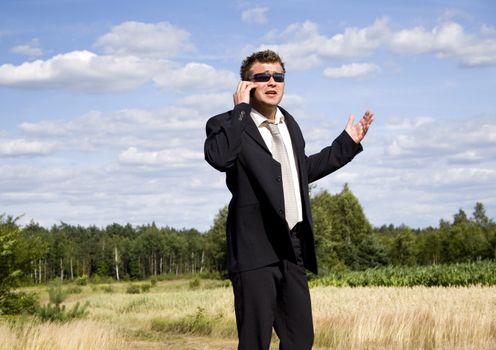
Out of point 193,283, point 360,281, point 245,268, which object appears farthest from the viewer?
point 193,283

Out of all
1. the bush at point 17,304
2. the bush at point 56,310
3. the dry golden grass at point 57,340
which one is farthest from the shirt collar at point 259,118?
the bush at point 17,304

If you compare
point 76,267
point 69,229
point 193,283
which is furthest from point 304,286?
point 69,229

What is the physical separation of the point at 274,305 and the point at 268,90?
1.34 m

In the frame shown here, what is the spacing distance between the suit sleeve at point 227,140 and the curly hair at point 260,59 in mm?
392

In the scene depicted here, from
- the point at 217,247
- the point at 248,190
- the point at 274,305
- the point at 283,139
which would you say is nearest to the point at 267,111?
the point at 283,139

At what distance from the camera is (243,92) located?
169 inches

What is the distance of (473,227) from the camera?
227ft

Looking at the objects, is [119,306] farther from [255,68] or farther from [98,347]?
[255,68]

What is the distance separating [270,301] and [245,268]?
0.25 m

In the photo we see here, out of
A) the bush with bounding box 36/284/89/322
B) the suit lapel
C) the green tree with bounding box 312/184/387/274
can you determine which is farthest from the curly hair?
the green tree with bounding box 312/184/387/274

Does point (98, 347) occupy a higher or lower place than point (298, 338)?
lower

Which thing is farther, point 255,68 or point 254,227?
point 255,68

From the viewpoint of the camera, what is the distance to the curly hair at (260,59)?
4.45 m

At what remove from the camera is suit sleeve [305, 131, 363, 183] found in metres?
4.75
